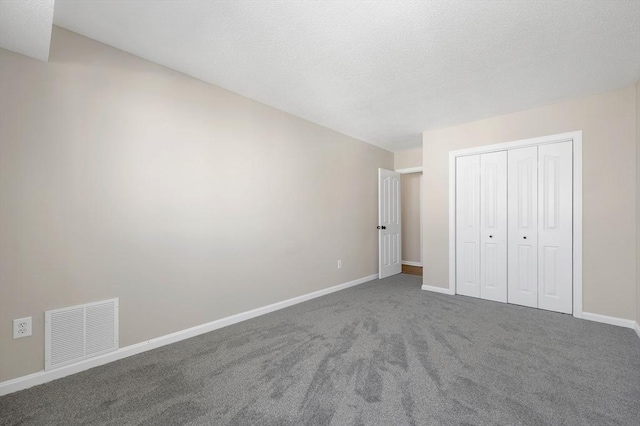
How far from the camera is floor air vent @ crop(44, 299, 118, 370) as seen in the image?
2.02 metres

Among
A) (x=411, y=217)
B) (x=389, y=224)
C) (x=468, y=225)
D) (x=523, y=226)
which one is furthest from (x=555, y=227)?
(x=411, y=217)

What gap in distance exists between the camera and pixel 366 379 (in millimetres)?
1989

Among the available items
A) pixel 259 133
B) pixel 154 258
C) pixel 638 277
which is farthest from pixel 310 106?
pixel 638 277

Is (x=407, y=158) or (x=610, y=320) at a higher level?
(x=407, y=158)

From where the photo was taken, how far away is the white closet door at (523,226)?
359 centimetres

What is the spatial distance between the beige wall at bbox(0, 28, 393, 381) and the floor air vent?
6 cm

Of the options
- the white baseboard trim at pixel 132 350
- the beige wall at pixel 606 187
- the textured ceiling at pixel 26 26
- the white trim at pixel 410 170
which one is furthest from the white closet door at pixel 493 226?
the textured ceiling at pixel 26 26

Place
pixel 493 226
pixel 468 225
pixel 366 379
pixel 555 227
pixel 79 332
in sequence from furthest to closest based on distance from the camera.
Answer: pixel 468 225, pixel 493 226, pixel 555 227, pixel 79 332, pixel 366 379

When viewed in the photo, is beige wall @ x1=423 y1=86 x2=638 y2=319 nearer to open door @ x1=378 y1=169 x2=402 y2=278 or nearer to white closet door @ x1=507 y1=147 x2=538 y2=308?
white closet door @ x1=507 y1=147 x2=538 y2=308

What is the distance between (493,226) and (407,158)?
2.34 metres

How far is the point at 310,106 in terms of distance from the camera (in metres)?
3.54

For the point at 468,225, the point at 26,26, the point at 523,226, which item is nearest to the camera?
the point at 26,26

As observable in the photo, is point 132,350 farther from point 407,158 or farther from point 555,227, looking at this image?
point 407,158

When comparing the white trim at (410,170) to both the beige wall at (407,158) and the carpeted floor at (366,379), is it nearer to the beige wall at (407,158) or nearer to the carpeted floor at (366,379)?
the beige wall at (407,158)
